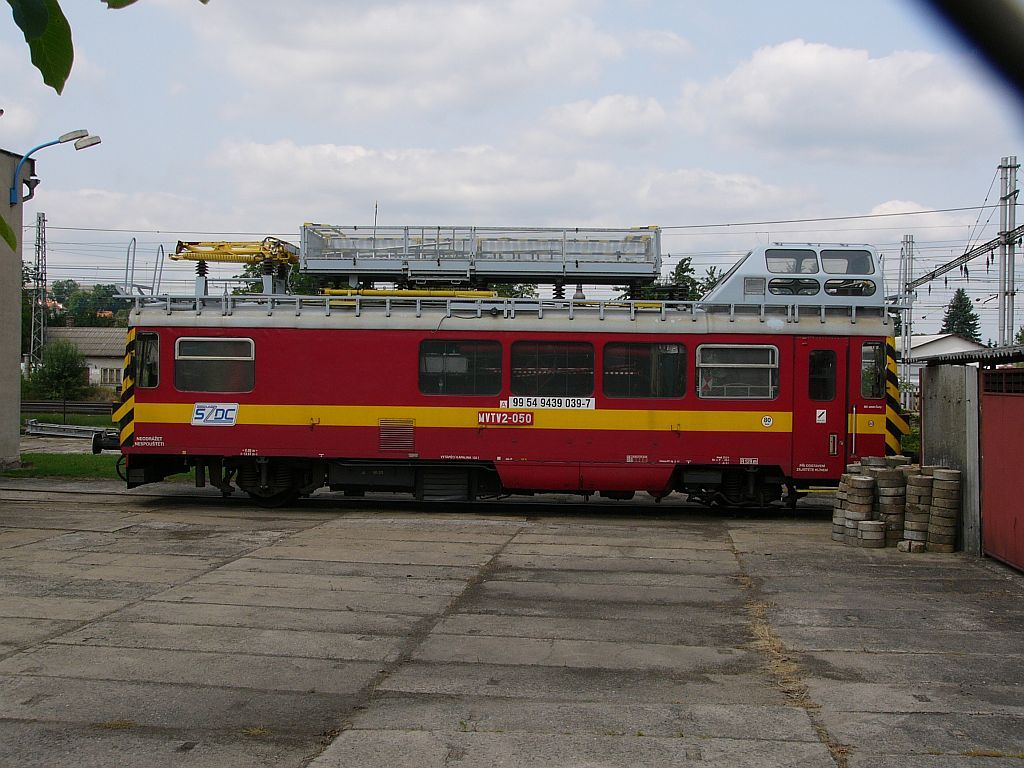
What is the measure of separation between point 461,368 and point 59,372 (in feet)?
132

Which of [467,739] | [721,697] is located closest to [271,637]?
[467,739]

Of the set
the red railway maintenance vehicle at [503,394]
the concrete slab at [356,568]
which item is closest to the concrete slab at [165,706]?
the concrete slab at [356,568]

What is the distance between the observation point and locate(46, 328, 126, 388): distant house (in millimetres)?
74125

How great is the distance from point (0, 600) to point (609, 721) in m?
6.18

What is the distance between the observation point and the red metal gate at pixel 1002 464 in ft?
34.1

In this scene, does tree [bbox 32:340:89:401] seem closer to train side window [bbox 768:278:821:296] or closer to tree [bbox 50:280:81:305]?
train side window [bbox 768:278:821:296]

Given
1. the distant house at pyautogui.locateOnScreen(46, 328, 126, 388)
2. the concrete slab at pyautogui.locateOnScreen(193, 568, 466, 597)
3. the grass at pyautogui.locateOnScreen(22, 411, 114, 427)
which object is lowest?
the concrete slab at pyautogui.locateOnScreen(193, 568, 466, 597)

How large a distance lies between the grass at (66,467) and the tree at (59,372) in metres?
28.1

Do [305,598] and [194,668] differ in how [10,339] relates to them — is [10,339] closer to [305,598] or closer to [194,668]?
[305,598]

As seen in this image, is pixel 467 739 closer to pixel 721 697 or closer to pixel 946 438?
pixel 721 697

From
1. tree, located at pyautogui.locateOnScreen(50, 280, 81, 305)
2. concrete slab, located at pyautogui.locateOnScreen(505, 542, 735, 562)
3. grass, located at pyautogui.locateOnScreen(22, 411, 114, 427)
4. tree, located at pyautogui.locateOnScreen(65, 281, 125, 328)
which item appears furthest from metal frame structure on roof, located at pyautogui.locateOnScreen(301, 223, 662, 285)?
tree, located at pyautogui.locateOnScreen(50, 280, 81, 305)

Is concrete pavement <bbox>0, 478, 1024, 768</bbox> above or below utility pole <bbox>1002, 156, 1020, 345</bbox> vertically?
below

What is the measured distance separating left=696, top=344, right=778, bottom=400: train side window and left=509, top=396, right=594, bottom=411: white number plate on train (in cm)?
179

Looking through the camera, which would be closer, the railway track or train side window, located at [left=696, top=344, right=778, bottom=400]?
train side window, located at [left=696, top=344, right=778, bottom=400]
